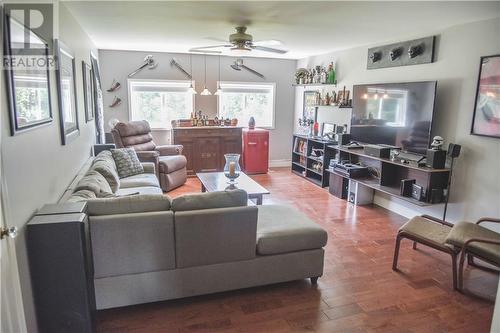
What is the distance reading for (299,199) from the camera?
4891 millimetres

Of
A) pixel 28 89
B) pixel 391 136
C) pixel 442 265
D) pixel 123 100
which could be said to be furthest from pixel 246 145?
pixel 28 89

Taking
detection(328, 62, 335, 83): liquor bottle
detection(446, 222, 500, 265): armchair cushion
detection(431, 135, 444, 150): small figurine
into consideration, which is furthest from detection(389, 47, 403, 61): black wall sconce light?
detection(446, 222, 500, 265): armchair cushion

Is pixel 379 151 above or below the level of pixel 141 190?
above

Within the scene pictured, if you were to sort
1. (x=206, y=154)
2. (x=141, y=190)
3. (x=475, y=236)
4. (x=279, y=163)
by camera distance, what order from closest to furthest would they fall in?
(x=475, y=236)
(x=141, y=190)
(x=206, y=154)
(x=279, y=163)

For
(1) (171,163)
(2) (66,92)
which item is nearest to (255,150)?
(1) (171,163)

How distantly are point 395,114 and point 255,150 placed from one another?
2.91 metres

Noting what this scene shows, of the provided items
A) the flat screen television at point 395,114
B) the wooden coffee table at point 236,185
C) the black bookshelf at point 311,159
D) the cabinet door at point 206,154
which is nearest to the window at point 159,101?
the cabinet door at point 206,154

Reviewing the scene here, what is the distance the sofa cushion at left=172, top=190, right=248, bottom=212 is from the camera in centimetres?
225

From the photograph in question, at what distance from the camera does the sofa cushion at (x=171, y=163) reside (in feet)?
16.4

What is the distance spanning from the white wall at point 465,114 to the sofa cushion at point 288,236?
193 centimetres

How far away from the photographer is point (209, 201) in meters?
2.29

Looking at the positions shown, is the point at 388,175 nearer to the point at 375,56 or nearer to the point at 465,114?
the point at 465,114

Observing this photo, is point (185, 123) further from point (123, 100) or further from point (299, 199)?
point (299, 199)

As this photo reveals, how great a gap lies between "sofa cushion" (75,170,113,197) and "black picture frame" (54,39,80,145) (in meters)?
0.36
